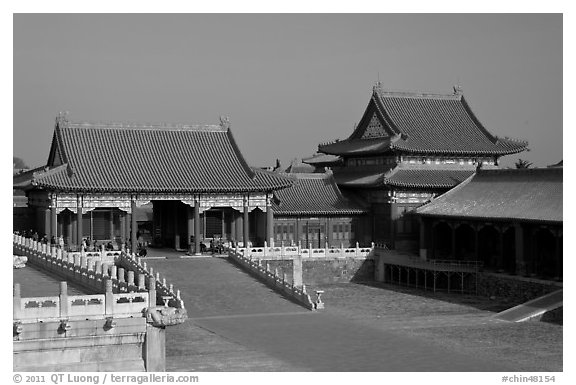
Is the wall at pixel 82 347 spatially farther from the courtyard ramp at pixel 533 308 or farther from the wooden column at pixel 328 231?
the wooden column at pixel 328 231

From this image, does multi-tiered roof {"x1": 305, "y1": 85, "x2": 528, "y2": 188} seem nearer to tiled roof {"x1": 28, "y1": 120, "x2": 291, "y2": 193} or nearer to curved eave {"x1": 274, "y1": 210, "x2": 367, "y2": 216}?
curved eave {"x1": 274, "y1": 210, "x2": 367, "y2": 216}

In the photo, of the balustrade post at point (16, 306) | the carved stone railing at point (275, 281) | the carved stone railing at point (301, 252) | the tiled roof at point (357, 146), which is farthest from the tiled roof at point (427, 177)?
the balustrade post at point (16, 306)

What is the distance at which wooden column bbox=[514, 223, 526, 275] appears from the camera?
46094 millimetres

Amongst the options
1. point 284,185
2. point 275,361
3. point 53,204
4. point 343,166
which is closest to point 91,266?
point 275,361

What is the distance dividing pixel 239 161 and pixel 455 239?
12848mm

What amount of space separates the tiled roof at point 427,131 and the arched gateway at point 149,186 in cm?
782

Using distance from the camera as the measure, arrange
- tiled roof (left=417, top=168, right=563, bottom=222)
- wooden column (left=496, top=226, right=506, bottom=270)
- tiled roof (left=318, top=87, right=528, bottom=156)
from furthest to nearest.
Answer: tiled roof (left=318, top=87, right=528, bottom=156), wooden column (left=496, top=226, right=506, bottom=270), tiled roof (left=417, top=168, right=563, bottom=222)

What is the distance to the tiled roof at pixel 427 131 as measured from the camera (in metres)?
59.6

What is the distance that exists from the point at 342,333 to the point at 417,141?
2513cm

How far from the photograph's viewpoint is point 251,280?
1828 inches

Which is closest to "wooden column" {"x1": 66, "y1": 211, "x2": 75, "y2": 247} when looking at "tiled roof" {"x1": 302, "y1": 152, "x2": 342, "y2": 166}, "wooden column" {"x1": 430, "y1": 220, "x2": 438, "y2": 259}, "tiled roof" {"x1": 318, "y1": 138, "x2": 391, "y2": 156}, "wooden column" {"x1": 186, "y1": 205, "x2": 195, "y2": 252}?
"wooden column" {"x1": 186, "y1": 205, "x2": 195, "y2": 252}

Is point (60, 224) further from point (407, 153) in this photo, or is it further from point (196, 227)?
point (407, 153)

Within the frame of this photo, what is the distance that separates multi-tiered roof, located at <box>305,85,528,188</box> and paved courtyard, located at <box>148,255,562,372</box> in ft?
37.8

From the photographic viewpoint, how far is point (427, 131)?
61.4 metres
